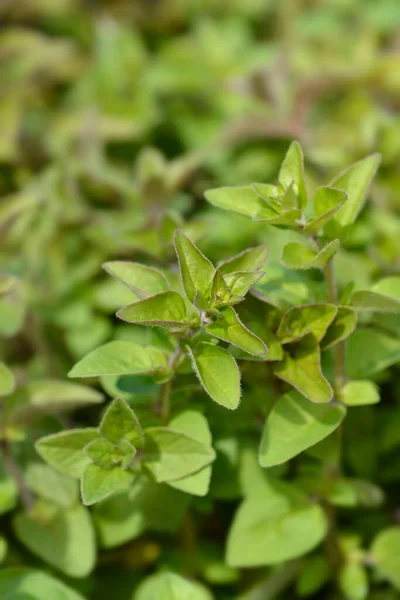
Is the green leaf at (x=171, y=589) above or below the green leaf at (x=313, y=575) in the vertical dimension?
above

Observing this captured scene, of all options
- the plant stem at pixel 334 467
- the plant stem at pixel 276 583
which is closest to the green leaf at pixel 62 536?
the plant stem at pixel 276 583

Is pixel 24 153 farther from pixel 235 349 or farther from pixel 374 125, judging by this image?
pixel 235 349

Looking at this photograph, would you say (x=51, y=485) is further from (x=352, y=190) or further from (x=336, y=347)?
(x=352, y=190)

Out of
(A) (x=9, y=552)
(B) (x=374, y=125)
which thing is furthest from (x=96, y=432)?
(B) (x=374, y=125)

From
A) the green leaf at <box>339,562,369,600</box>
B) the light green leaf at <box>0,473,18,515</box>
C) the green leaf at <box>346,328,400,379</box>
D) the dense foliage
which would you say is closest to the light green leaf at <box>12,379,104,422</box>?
the dense foliage

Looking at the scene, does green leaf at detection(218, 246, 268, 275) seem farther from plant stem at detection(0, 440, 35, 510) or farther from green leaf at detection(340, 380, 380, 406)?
plant stem at detection(0, 440, 35, 510)

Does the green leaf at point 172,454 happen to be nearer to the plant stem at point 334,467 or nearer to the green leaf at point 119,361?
the green leaf at point 119,361

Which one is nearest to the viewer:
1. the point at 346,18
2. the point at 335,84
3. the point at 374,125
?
the point at 374,125
